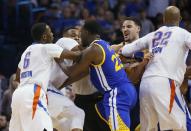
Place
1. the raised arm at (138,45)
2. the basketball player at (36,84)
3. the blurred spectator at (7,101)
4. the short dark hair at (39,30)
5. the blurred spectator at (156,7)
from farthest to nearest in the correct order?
the blurred spectator at (156,7)
the blurred spectator at (7,101)
the raised arm at (138,45)
the short dark hair at (39,30)
the basketball player at (36,84)

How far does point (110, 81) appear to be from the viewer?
357 inches

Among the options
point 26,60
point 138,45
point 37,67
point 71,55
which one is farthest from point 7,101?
point 138,45

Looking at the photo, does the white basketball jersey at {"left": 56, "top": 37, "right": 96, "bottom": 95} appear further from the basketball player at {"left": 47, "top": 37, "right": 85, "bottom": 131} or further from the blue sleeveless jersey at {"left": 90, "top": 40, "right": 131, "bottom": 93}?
the blue sleeveless jersey at {"left": 90, "top": 40, "right": 131, "bottom": 93}

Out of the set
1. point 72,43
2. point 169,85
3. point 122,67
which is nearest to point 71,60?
point 72,43

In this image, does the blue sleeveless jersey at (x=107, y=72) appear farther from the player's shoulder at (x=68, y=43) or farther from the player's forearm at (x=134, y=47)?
the player's shoulder at (x=68, y=43)

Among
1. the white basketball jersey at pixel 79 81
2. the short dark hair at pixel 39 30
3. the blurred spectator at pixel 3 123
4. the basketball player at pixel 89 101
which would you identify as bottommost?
the blurred spectator at pixel 3 123

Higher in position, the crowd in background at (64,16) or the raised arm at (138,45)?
the raised arm at (138,45)

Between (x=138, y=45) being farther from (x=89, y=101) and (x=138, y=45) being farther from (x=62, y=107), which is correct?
(x=62, y=107)

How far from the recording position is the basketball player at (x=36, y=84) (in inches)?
350

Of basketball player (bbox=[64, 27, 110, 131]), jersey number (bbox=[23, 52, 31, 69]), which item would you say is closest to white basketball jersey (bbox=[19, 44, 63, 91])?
jersey number (bbox=[23, 52, 31, 69])

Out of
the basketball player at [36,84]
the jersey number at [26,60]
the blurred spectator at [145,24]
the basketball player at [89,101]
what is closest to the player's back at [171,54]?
the basketball player at [89,101]

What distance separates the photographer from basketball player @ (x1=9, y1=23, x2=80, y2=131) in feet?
29.2

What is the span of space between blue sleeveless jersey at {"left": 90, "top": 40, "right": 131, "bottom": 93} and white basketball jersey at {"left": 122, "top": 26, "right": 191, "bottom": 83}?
18.5 inches

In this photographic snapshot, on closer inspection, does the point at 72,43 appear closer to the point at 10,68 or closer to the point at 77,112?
the point at 77,112
